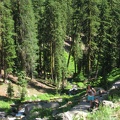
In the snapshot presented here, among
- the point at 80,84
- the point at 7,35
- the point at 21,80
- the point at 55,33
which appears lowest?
the point at 80,84

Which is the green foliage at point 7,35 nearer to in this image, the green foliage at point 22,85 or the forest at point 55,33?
the forest at point 55,33

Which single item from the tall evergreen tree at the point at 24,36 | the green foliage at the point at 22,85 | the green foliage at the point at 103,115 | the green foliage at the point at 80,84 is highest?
the tall evergreen tree at the point at 24,36

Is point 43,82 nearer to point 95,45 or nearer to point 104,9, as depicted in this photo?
point 95,45

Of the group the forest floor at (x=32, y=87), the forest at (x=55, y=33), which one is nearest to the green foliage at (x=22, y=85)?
the forest floor at (x=32, y=87)

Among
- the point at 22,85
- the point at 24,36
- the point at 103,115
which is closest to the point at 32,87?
the point at 22,85

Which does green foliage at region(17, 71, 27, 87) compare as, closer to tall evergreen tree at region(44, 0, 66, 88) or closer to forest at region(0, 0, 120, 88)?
forest at region(0, 0, 120, 88)

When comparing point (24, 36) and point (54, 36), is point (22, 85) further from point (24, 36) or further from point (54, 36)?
point (54, 36)

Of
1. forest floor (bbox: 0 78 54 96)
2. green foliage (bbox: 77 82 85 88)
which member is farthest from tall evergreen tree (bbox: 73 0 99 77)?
forest floor (bbox: 0 78 54 96)

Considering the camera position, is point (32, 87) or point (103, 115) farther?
point (32, 87)

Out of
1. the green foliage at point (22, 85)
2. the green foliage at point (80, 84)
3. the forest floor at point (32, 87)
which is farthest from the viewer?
the green foliage at point (80, 84)

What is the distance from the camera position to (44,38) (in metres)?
41.3

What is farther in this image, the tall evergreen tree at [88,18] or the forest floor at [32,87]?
the tall evergreen tree at [88,18]

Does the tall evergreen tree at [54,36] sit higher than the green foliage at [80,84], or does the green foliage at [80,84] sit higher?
the tall evergreen tree at [54,36]

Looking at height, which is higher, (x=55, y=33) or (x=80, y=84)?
(x=55, y=33)
